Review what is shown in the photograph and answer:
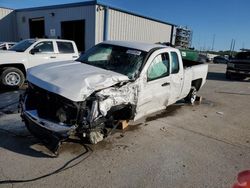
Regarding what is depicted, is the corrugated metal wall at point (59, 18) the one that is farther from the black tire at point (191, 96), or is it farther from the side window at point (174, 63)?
the side window at point (174, 63)

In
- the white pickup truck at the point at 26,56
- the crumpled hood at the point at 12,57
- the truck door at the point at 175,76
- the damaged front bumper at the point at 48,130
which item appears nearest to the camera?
the damaged front bumper at the point at 48,130

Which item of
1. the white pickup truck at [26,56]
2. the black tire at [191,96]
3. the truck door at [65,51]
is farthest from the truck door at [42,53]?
the black tire at [191,96]

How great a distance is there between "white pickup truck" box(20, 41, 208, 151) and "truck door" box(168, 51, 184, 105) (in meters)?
0.03

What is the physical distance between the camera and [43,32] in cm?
2353

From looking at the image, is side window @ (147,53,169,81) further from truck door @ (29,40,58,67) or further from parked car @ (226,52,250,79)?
parked car @ (226,52,250,79)

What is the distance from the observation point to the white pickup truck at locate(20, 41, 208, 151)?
3.89m

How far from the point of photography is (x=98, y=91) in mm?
4066

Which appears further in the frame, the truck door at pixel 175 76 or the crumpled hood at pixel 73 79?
the truck door at pixel 175 76

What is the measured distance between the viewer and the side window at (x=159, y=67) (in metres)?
5.22

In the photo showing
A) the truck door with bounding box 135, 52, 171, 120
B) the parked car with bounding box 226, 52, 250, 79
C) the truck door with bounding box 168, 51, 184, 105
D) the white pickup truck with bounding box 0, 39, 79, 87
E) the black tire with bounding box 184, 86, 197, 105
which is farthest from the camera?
the parked car with bounding box 226, 52, 250, 79

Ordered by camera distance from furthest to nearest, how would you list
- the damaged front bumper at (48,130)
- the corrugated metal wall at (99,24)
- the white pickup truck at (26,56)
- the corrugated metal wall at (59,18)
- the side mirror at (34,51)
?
the corrugated metal wall at (59,18)
the corrugated metal wall at (99,24)
the side mirror at (34,51)
the white pickup truck at (26,56)
the damaged front bumper at (48,130)

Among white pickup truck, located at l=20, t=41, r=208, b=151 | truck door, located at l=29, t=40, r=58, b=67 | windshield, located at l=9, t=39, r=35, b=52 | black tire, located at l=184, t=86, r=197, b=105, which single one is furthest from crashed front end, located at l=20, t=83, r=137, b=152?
windshield, located at l=9, t=39, r=35, b=52

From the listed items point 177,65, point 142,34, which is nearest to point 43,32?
point 142,34

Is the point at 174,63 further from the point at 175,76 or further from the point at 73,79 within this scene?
the point at 73,79
